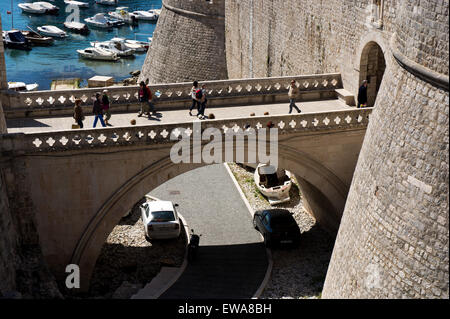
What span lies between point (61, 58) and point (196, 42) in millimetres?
28012

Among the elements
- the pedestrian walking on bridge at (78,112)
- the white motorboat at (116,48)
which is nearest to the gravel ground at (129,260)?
the pedestrian walking on bridge at (78,112)

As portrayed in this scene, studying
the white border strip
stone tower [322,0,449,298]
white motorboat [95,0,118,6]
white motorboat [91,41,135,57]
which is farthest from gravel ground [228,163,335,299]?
white motorboat [95,0,118,6]

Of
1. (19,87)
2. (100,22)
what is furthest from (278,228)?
(100,22)

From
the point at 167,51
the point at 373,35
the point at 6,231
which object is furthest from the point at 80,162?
the point at 167,51

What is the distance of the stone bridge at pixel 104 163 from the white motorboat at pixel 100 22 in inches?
2026

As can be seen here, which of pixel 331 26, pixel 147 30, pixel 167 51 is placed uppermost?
pixel 331 26

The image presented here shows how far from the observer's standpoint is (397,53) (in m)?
16.1

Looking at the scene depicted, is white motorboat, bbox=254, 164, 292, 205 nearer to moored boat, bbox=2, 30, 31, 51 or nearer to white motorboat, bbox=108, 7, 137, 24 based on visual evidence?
moored boat, bbox=2, 30, 31, 51

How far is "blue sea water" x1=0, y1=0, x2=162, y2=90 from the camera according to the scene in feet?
190

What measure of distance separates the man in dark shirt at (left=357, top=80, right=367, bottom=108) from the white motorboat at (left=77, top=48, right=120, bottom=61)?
41073mm

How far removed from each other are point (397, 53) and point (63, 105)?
1181 cm
